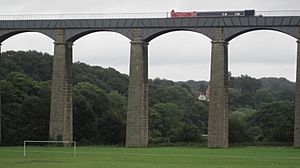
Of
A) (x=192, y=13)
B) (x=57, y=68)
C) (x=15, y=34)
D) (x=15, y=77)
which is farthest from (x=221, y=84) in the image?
(x=15, y=77)

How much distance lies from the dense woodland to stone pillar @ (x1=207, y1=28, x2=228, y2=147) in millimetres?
9477

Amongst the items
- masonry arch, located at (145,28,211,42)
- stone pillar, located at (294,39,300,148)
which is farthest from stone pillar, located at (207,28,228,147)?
stone pillar, located at (294,39,300,148)

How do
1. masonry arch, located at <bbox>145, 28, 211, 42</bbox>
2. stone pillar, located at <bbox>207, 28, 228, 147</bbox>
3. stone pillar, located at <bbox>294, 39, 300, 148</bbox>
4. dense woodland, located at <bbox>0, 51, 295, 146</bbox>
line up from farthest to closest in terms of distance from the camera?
1. dense woodland, located at <bbox>0, 51, 295, 146</bbox>
2. masonry arch, located at <bbox>145, 28, 211, 42</bbox>
3. stone pillar, located at <bbox>207, 28, 228, 147</bbox>
4. stone pillar, located at <bbox>294, 39, 300, 148</bbox>

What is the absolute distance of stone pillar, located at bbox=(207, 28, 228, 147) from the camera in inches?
2491

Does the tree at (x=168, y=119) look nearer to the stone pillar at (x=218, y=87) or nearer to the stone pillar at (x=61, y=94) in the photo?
the stone pillar at (x=61, y=94)

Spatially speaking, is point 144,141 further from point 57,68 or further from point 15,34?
point 15,34

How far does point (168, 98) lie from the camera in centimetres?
11850

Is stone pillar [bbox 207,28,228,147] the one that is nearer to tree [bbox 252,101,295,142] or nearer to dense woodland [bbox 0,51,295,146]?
dense woodland [bbox 0,51,295,146]

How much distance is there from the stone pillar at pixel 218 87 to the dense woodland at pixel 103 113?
9.48m

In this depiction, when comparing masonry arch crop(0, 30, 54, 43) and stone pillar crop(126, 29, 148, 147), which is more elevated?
masonry arch crop(0, 30, 54, 43)

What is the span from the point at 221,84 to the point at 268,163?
76.4ft

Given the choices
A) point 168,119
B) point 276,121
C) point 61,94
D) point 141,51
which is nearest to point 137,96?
point 141,51

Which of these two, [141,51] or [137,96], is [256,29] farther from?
[137,96]

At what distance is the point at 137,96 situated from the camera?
65688 millimetres
